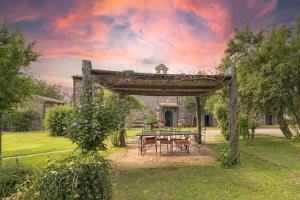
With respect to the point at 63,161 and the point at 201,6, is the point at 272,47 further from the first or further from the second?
the point at 63,161

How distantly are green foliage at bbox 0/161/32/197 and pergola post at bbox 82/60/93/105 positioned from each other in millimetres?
3020

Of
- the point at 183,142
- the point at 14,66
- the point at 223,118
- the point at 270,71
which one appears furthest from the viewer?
the point at 223,118

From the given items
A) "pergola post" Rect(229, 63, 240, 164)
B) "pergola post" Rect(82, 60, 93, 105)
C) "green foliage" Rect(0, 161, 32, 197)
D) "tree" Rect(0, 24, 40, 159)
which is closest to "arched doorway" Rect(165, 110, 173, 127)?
"tree" Rect(0, 24, 40, 159)

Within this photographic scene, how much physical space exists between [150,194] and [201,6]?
30.6ft

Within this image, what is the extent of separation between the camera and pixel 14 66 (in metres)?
9.88

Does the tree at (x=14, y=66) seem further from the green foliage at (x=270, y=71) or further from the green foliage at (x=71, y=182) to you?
the green foliage at (x=270, y=71)

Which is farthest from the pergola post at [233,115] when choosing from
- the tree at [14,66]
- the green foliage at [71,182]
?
the tree at [14,66]

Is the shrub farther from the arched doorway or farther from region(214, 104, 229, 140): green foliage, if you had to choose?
the arched doorway

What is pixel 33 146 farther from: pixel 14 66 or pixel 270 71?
pixel 270 71

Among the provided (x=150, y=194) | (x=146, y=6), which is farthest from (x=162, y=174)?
(x=146, y=6)

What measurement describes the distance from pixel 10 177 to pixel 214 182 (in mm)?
4585

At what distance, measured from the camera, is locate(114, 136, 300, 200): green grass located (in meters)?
5.68

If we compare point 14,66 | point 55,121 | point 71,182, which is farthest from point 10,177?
point 55,121

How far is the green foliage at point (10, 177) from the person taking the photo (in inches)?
176
